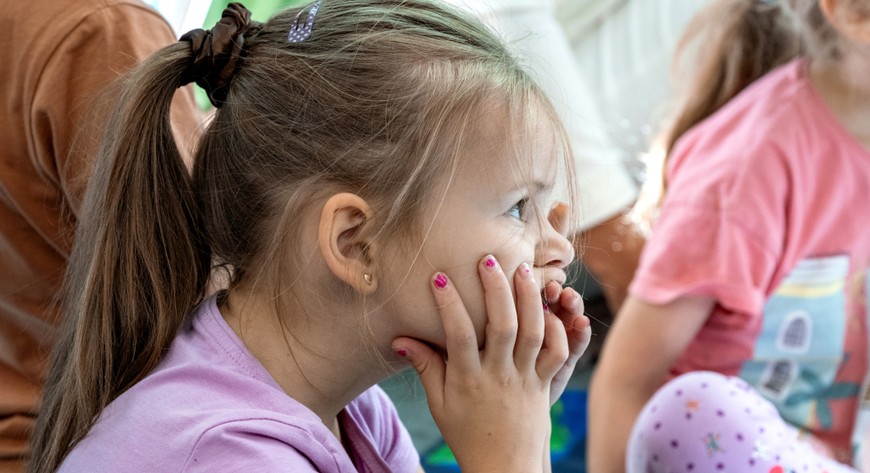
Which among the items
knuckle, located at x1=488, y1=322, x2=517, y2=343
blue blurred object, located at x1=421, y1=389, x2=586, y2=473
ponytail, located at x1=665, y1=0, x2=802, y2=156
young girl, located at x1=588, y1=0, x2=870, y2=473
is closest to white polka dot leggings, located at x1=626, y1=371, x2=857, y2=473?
young girl, located at x1=588, y1=0, x2=870, y2=473

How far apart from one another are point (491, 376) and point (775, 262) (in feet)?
1.81

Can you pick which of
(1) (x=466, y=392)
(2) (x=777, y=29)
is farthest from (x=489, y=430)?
(2) (x=777, y=29)

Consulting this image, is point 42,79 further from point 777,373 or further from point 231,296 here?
point 777,373

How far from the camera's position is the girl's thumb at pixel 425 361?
73cm

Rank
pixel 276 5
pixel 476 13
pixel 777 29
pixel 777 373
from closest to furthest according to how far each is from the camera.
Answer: pixel 476 13 < pixel 276 5 < pixel 777 373 < pixel 777 29

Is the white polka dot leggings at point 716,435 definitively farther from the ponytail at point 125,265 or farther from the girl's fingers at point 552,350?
the ponytail at point 125,265

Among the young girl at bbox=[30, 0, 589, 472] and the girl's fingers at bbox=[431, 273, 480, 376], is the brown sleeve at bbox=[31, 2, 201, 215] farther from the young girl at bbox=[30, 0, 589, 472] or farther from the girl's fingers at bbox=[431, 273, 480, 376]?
the girl's fingers at bbox=[431, 273, 480, 376]

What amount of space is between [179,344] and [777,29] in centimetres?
A: 96

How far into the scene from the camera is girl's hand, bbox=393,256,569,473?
2.31 ft

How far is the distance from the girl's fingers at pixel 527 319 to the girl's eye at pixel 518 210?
1.5 inches

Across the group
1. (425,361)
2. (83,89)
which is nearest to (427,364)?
(425,361)

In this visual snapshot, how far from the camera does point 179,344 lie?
28.1 inches

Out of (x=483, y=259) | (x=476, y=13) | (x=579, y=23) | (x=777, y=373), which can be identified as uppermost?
(x=476, y=13)

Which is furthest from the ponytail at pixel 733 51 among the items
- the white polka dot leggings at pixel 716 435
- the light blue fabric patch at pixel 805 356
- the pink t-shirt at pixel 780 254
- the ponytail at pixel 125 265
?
the ponytail at pixel 125 265
